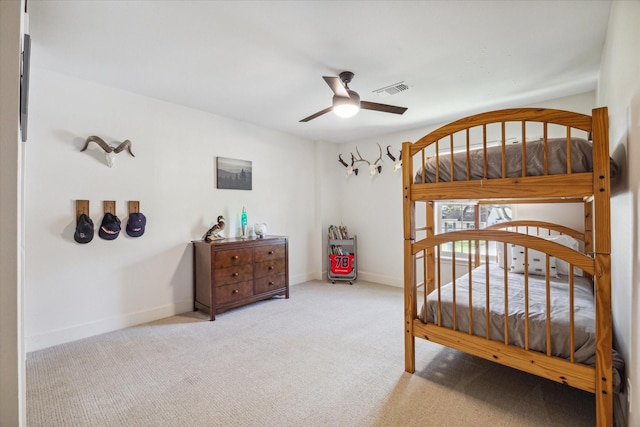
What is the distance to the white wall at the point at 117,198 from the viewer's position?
257 cm

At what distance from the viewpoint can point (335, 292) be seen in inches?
168

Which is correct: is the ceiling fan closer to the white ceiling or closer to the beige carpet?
the white ceiling

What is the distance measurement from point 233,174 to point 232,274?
1.34m

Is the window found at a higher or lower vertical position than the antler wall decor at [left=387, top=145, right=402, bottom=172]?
lower

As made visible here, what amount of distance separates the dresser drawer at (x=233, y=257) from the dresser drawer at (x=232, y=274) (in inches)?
1.9

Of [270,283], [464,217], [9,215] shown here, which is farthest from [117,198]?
[464,217]

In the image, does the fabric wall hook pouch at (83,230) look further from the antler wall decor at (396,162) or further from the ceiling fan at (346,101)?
the antler wall decor at (396,162)

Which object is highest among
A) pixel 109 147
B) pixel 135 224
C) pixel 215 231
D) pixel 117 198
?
pixel 109 147

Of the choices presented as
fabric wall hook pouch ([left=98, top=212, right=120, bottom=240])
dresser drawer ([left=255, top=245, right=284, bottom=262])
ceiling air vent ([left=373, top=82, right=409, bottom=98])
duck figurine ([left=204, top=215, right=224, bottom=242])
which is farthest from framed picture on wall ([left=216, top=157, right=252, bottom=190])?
ceiling air vent ([left=373, top=82, right=409, bottom=98])

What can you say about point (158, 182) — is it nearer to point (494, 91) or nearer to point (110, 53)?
point (110, 53)

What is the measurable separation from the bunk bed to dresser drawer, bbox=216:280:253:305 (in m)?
2.07

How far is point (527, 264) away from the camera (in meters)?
1.73

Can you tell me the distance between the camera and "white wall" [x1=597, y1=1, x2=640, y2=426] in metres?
1.33

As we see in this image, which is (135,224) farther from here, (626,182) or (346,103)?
(626,182)
